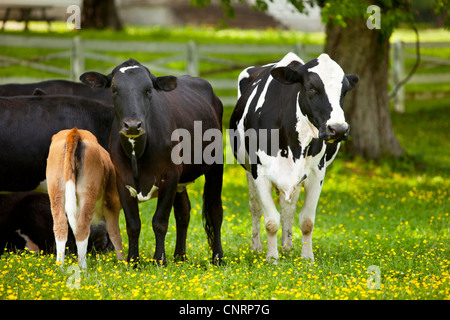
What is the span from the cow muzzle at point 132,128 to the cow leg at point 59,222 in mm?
958

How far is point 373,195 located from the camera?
11.5 m

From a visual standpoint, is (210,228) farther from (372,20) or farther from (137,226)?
(372,20)

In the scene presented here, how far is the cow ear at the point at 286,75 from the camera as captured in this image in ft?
23.7

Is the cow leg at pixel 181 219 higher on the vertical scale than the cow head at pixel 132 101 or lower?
lower

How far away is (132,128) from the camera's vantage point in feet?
21.1

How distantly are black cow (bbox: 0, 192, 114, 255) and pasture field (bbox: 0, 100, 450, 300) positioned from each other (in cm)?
35

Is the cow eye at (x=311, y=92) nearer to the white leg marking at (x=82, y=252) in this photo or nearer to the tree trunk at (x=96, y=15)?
the white leg marking at (x=82, y=252)

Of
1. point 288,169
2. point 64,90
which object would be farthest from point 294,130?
point 64,90

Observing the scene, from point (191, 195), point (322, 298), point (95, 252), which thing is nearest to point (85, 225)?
point (95, 252)

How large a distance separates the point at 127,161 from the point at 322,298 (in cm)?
229

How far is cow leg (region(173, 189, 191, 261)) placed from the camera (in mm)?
7832

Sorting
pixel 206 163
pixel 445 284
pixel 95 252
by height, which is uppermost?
pixel 206 163

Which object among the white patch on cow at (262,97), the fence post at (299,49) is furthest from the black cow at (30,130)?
the fence post at (299,49)

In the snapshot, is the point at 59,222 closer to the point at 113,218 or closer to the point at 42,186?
the point at 113,218
